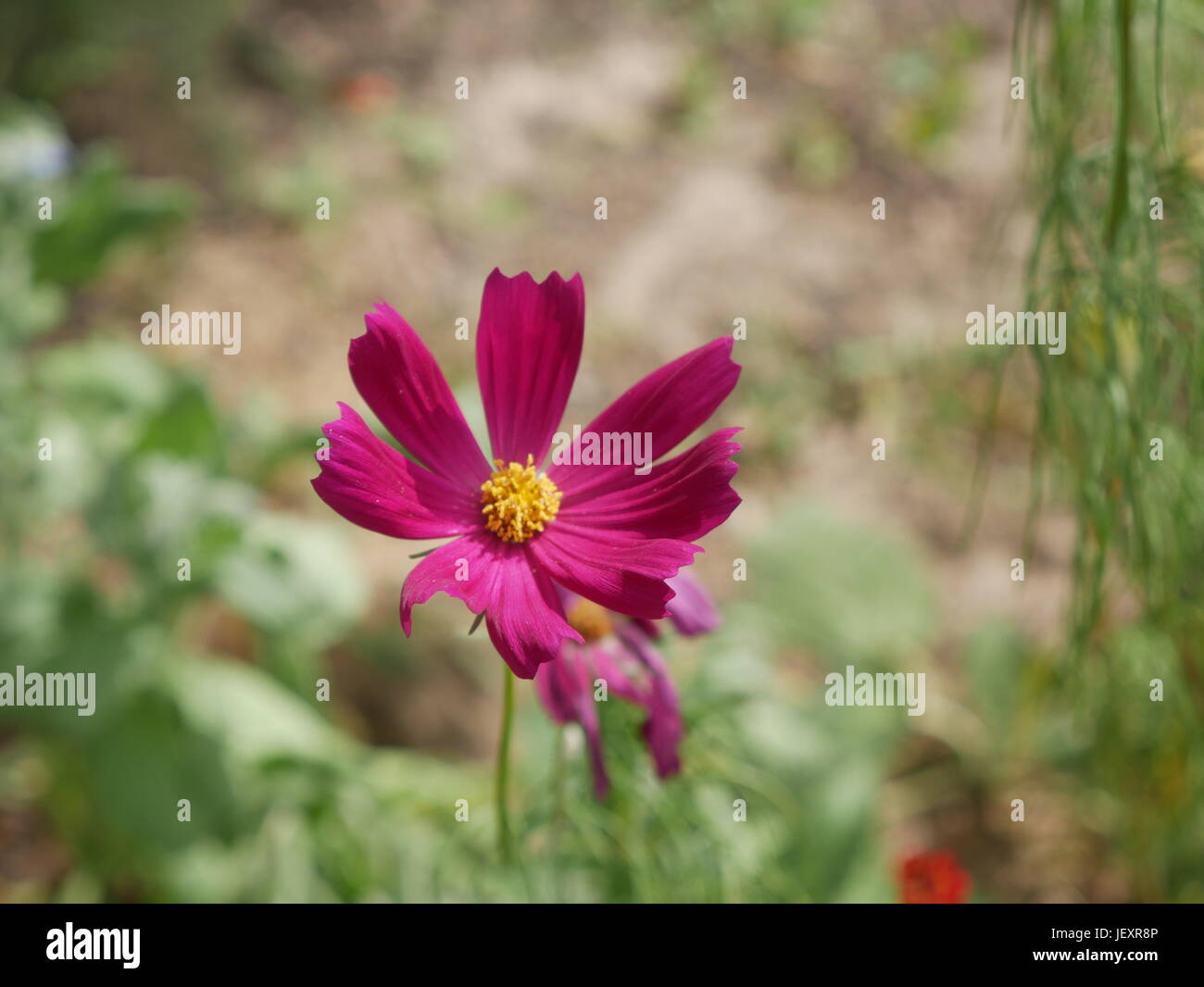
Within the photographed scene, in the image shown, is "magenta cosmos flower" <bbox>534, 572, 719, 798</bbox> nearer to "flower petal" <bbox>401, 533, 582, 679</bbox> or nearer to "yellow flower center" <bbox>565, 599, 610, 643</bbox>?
"yellow flower center" <bbox>565, 599, 610, 643</bbox>

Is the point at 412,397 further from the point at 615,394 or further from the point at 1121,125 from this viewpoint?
the point at 615,394

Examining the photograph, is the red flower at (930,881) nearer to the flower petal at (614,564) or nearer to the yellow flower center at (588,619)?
the yellow flower center at (588,619)

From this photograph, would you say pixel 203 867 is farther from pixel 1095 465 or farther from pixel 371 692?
pixel 1095 465

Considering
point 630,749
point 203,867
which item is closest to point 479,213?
point 203,867

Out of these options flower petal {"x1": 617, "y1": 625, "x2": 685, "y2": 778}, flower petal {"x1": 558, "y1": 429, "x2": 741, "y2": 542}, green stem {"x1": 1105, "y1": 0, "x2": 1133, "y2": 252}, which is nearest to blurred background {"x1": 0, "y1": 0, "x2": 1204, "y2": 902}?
green stem {"x1": 1105, "y1": 0, "x2": 1133, "y2": 252}

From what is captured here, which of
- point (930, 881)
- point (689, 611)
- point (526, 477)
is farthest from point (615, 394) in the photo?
point (526, 477)

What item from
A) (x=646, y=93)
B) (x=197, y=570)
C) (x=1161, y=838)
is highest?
(x=646, y=93)
